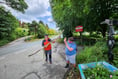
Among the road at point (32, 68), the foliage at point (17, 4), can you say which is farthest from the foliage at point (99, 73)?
the foliage at point (17, 4)

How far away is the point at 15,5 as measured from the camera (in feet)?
43.4

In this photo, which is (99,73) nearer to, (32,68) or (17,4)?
(32,68)

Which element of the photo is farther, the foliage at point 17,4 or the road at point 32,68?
the foliage at point 17,4

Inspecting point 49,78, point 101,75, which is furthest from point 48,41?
point 101,75

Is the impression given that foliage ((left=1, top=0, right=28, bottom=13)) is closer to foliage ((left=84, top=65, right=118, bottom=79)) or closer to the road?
the road

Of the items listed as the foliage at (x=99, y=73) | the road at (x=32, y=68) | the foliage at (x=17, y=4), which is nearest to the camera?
the foliage at (x=99, y=73)

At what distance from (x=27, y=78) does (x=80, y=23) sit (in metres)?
7.06

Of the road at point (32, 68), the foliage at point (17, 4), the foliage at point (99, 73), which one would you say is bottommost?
the road at point (32, 68)

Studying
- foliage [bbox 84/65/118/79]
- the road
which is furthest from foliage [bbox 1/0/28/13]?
foliage [bbox 84/65/118/79]

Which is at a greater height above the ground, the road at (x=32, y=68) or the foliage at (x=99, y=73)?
the foliage at (x=99, y=73)

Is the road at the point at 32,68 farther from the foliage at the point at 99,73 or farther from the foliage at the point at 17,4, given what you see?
the foliage at the point at 17,4

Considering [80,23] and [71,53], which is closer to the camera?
[71,53]

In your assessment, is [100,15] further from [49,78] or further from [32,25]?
[32,25]

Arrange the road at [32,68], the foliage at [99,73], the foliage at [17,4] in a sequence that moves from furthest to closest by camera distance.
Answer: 1. the foliage at [17,4]
2. the road at [32,68]
3. the foliage at [99,73]
